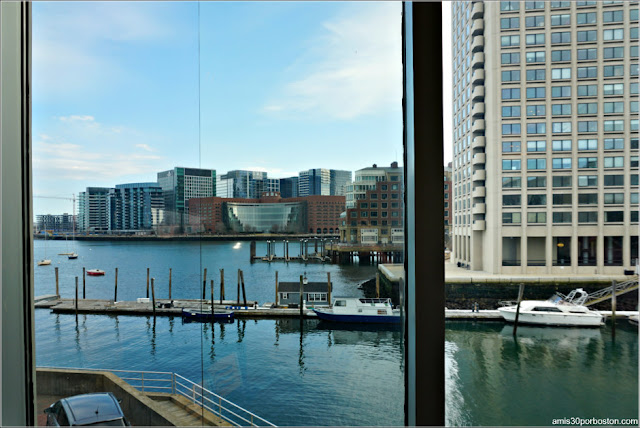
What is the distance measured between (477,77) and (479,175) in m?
0.38

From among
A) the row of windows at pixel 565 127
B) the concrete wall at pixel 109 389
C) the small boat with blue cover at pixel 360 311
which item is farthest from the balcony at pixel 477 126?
the concrete wall at pixel 109 389

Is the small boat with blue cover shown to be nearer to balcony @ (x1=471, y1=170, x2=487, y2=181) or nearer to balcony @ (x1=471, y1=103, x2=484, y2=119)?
balcony @ (x1=471, y1=170, x2=487, y2=181)

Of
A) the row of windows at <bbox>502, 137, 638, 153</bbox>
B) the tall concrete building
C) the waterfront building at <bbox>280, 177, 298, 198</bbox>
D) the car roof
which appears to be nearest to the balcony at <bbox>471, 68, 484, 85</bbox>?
the tall concrete building

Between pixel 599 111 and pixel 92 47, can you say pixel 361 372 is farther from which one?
pixel 92 47

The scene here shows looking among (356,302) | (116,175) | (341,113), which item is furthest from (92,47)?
(356,302)

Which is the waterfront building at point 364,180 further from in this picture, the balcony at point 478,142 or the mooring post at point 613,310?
the mooring post at point 613,310

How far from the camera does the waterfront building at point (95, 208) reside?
1166 millimetres

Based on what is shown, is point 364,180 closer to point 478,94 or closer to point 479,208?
point 479,208

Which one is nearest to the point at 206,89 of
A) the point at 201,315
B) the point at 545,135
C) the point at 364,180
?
the point at 364,180

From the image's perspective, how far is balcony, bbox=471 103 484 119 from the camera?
1384 mm

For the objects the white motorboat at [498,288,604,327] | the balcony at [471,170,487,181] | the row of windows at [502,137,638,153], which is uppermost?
the row of windows at [502,137,638,153]

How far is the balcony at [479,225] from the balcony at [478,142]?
0.90ft

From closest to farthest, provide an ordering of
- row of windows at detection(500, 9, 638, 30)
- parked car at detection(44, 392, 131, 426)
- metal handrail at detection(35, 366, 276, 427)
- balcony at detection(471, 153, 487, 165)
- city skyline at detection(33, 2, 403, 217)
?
parked car at detection(44, 392, 131, 426), metal handrail at detection(35, 366, 276, 427), city skyline at detection(33, 2, 403, 217), row of windows at detection(500, 9, 638, 30), balcony at detection(471, 153, 487, 165)

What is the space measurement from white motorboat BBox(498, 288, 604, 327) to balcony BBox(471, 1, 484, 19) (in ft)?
3.45
